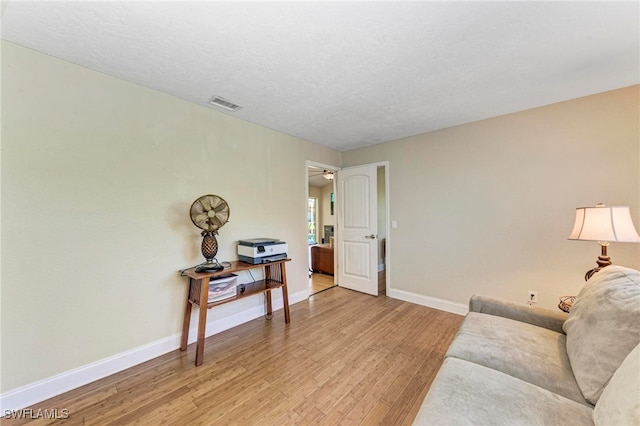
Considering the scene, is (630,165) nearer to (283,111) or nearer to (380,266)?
(283,111)

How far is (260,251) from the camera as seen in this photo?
97.0 inches

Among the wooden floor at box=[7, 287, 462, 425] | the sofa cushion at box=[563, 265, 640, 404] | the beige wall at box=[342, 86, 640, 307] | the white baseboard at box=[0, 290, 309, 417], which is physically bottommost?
the wooden floor at box=[7, 287, 462, 425]

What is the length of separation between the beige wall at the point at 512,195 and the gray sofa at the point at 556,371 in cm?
117

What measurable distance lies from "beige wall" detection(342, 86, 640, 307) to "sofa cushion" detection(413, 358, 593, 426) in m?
1.85

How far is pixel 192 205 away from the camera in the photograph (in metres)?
2.11

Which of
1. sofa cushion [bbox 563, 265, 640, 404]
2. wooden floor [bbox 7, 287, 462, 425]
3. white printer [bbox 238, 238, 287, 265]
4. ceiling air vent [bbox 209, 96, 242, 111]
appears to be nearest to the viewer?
sofa cushion [bbox 563, 265, 640, 404]

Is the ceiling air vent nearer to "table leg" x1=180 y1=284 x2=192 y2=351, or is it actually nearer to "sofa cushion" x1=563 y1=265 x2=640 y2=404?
"table leg" x1=180 y1=284 x2=192 y2=351

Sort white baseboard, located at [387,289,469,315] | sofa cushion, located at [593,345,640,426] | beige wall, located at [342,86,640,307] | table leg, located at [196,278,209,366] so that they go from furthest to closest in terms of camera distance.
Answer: white baseboard, located at [387,289,469,315] < beige wall, located at [342,86,640,307] < table leg, located at [196,278,209,366] < sofa cushion, located at [593,345,640,426]

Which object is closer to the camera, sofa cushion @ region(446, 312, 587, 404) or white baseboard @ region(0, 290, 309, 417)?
sofa cushion @ region(446, 312, 587, 404)

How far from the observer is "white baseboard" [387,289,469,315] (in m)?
2.84

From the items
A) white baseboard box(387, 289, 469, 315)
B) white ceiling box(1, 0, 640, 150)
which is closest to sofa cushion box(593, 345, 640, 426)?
white ceiling box(1, 0, 640, 150)

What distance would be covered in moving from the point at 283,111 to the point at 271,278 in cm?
190

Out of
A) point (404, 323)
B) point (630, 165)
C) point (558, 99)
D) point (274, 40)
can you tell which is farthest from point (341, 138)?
point (630, 165)

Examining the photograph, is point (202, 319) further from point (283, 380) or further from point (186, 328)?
point (283, 380)
